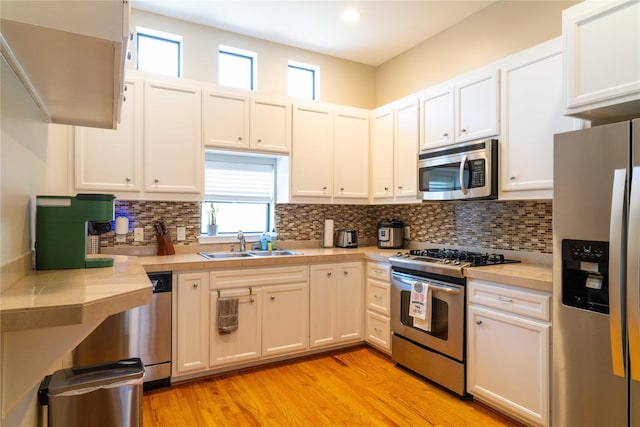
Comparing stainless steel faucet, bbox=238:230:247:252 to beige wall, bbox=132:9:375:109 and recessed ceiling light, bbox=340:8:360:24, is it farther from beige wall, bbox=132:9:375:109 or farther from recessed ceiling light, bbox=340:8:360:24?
recessed ceiling light, bbox=340:8:360:24

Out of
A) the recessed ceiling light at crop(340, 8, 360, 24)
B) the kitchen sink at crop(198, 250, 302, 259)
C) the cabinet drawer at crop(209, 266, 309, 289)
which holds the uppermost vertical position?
the recessed ceiling light at crop(340, 8, 360, 24)

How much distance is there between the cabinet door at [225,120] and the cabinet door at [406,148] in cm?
141

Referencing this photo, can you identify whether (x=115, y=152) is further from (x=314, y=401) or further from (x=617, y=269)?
(x=617, y=269)

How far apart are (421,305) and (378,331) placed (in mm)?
734

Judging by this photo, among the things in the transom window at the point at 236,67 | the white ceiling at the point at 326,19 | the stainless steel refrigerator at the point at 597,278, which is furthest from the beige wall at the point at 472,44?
the transom window at the point at 236,67

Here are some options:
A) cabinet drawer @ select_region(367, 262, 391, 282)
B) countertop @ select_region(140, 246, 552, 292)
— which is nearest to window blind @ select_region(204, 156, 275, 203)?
countertop @ select_region(140, 246, 552, 292)

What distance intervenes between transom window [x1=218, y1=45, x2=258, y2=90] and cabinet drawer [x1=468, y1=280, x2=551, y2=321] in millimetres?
2785

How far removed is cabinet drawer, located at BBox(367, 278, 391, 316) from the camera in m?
3.28

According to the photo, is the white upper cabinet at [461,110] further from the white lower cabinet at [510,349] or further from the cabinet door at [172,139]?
the cabinet door at [172,139]

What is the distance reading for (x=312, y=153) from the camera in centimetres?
364

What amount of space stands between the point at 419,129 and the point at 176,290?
2.40 metres

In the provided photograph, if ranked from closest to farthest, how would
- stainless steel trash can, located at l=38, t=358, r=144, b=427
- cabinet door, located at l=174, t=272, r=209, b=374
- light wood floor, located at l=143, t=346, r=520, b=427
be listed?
stainless steel trash can, located at l=38, t=358, r=144, b=427 → light wood floor, located at l=143, t=346, r=520, b=427 → cabinet door, located at l=174, t=272, r=209, b=374

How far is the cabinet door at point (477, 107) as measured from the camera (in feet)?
8.78

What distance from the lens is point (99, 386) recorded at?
58.3 inches
